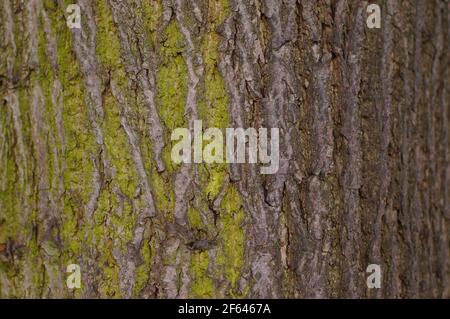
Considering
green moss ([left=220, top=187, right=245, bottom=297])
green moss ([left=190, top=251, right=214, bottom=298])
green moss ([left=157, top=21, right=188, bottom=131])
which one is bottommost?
green moss ([left=190, top=251, right=214, bottom=298])

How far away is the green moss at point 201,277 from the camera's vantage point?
1.72 metres

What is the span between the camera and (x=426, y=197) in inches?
80.6

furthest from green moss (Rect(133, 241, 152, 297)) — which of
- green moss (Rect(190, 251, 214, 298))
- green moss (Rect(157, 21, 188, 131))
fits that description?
green moss (Rect(157, 21, 188, 131))

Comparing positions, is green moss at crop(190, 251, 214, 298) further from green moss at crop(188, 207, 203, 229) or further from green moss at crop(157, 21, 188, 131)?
green moss at crop(157, 21, 188, 131)

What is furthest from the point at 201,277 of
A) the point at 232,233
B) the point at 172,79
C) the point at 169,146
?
the point at 172,79


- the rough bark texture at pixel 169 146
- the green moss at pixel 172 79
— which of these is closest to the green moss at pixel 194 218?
the rough bark texture at pixel 169 146

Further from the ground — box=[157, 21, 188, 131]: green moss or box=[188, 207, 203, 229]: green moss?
box=[157, 21, 188, 131]: green moss

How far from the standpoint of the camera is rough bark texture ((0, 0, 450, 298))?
168 cm

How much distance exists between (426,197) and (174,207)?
95cm

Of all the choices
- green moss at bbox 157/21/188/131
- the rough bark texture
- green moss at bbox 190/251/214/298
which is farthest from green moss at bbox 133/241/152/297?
green moss at bbox 157/21/188/131

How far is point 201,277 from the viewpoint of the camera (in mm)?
1729

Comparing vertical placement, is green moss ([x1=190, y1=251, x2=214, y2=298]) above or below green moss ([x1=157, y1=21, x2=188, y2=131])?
below
